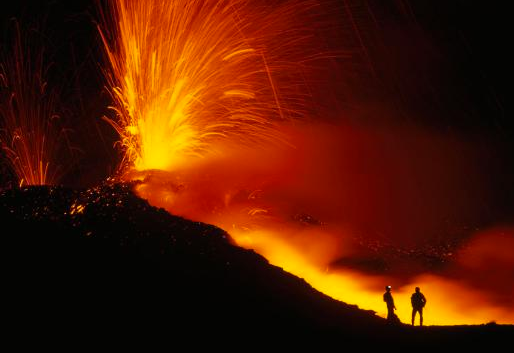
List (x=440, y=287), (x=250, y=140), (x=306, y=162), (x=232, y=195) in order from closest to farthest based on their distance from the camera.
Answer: (x=440, y=287), (x=232, y=195), (x=250, y=140), (x=306, y=162)

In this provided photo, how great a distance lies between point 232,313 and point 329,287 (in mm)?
6287

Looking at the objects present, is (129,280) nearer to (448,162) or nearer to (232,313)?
(232,313)

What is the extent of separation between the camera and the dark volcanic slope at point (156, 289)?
10.6 m

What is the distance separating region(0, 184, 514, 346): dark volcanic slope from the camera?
10.6 metres

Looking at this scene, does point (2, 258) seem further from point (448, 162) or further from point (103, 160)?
point (448, 162)

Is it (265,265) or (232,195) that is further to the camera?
(232,195)

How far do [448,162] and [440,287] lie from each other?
1689cm

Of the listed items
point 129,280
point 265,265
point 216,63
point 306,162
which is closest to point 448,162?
point 306,162

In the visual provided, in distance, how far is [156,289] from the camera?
11406 mm

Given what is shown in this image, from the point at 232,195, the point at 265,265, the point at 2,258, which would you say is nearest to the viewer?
the point at 2,258

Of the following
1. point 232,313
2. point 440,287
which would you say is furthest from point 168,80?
point 440,287

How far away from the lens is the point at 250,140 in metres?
26.4

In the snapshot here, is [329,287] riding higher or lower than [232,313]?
higher

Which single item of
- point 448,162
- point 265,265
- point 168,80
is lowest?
point 265,265
